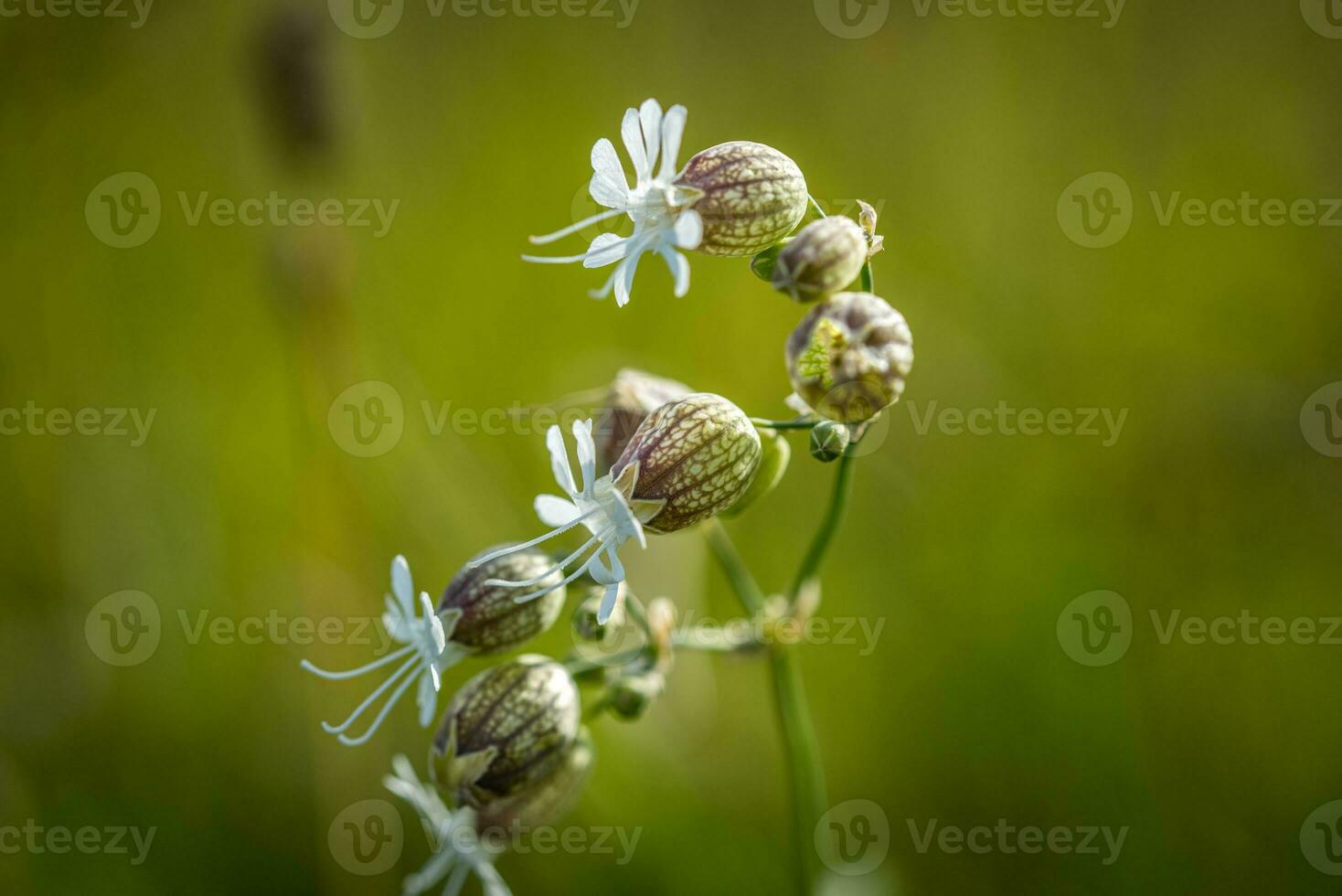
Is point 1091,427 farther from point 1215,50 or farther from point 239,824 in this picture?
point 239,824

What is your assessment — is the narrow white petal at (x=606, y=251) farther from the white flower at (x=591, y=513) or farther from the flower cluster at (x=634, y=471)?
the white flower at (x=591, y=513)

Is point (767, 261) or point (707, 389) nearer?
point (767, 261)

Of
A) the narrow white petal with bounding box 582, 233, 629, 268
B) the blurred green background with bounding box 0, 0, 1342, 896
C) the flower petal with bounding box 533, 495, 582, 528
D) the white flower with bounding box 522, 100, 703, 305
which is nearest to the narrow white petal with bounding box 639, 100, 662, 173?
the white flower with bounding box 522, 100, 703, 305

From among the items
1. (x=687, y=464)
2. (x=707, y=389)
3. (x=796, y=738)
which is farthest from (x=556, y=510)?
(x=707, y=389)

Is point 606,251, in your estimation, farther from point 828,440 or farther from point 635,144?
point 828,440

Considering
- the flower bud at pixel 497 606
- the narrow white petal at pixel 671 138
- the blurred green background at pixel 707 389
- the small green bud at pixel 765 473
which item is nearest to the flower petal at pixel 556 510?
the flower bud at pixel 497 606

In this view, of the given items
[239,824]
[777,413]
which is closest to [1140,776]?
[777,413]
